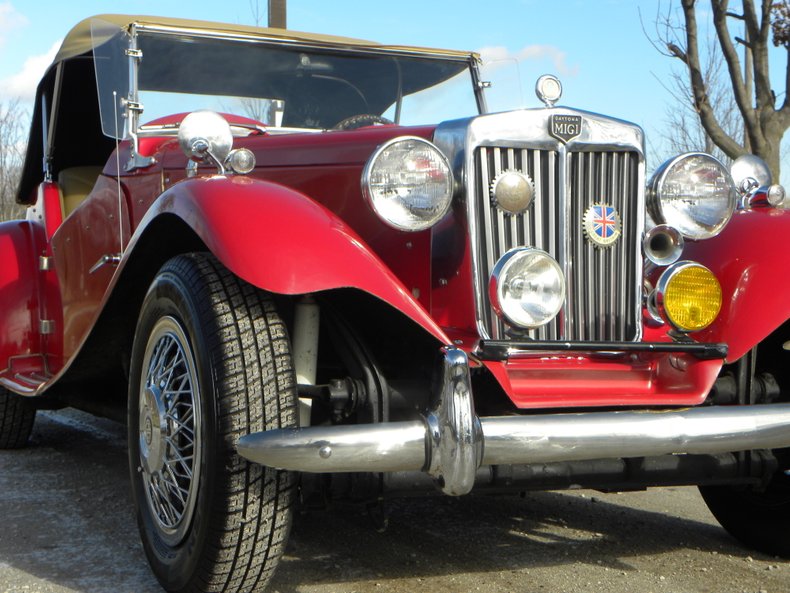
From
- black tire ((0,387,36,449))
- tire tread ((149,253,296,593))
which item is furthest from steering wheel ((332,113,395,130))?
black tire ((0,387,36,449))

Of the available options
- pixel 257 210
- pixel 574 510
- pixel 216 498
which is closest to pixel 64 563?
pixel 216 498

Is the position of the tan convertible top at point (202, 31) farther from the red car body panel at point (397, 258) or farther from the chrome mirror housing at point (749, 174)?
the chrome mirror housing at point (749, 174)

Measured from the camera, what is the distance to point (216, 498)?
2424mm

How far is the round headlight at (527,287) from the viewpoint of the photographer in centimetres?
265

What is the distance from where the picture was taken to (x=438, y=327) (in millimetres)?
2523

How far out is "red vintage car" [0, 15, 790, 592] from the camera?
7.91ft

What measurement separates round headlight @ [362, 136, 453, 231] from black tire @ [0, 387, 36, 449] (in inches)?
113

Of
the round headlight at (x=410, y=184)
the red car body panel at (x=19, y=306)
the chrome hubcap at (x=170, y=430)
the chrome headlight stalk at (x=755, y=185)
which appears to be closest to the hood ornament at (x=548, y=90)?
the round headlight at (x=410, y=184)

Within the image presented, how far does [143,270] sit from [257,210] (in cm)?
80

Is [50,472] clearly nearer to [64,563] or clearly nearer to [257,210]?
[64,563]

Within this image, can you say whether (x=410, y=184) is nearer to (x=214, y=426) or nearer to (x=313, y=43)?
(x=214, y=426)

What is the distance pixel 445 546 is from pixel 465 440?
1.10 metres

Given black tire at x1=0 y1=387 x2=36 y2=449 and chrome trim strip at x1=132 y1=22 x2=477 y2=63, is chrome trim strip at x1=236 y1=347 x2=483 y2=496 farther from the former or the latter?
black tire at x1=0 y1=387 x2=36 y2=449

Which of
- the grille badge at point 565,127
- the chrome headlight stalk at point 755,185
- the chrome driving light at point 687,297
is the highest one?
the grille badge at point 565,127
